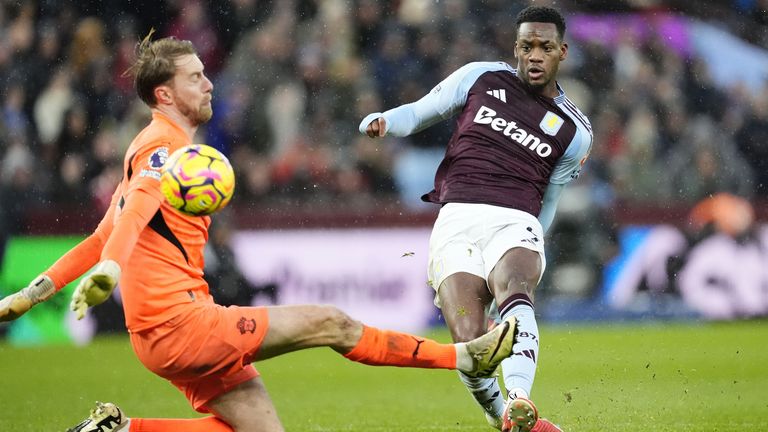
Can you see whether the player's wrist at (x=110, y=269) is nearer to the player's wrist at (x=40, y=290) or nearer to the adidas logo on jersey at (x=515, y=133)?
the player's wrist at (x=40, y=290)

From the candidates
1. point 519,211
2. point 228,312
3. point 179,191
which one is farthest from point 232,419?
point 519,211

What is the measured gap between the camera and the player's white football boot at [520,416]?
5.79 meters

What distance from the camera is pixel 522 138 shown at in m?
6.96


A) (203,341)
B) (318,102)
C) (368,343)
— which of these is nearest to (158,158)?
(203,341)

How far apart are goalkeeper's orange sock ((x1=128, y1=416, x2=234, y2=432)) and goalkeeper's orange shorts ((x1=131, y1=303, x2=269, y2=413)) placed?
0.47 metres

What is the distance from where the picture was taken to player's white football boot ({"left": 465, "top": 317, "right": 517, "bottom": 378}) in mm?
5473

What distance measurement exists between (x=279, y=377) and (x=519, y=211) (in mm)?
4990

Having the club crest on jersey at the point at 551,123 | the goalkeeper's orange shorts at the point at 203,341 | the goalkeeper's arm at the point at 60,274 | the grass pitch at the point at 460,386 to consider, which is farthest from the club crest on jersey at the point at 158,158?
the grass pitch at the point at 460,386

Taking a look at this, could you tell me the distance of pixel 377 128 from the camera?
6.77m

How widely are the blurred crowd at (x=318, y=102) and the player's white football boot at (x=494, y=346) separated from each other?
892 cm

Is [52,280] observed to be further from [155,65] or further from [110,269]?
[155,65]

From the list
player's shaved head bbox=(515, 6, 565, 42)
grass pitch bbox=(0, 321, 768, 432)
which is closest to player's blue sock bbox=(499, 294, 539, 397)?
grass pitch bbox=(0, 321, 768, 432)

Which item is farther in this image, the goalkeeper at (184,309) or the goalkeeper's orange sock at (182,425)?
the goalkeeper's orange sock at (182,425)

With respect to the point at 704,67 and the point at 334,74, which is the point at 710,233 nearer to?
the point at 704,67
